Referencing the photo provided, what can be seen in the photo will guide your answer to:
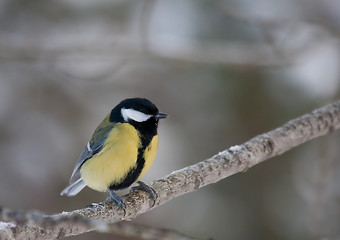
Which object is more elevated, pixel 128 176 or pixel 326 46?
pixel 326 46

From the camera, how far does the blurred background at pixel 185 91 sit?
12.0 ft

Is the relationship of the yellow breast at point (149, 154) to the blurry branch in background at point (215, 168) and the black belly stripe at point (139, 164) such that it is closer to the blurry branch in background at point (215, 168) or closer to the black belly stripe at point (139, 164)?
the black belly stripe at point (139, 164)

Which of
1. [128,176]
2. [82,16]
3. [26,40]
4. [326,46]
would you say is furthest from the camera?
Result: [82,16]

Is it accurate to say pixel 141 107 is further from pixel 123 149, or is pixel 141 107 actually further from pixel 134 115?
pixel 123 149

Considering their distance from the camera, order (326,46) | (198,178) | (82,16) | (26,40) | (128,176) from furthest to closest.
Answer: (82,16) < (326,46) < (26,40) < (128,176) < (198,178)

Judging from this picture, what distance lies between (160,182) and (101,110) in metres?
2.58

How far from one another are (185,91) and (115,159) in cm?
240

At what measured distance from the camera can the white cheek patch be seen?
2207 millimetres

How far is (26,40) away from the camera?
383cm

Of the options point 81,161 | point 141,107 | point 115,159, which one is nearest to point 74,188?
point 81,161

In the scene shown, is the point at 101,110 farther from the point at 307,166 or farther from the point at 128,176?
the point at 128,176

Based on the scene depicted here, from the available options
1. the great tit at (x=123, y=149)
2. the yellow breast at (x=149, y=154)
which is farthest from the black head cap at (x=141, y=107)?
the yellow breast at (x=149, y=154)

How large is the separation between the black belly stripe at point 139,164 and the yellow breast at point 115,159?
0.7 inches

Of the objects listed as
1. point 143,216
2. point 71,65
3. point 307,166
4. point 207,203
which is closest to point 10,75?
point 71,65
